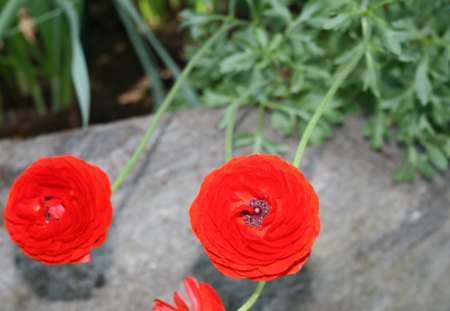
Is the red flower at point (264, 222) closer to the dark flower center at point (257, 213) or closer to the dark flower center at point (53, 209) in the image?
the dark flower center at point (257, 213)

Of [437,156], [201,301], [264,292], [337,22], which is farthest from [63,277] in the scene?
[437,156]

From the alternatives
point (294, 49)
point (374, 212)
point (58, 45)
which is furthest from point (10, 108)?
point (374, 212)

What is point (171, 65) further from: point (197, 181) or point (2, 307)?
point (2, 307)

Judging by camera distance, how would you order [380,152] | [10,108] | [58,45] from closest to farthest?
[380,152] → [58,45] → [10,108]

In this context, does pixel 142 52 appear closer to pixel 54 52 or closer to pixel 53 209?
pixel 54 52

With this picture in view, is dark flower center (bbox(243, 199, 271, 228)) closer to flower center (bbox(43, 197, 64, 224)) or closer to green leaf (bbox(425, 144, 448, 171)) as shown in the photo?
flower center (bbox(43, 197, 64, 224))

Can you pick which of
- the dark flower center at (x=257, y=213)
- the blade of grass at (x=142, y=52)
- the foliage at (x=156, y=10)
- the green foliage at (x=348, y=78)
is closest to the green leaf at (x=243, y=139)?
the green foliage at (x=348, y=78)
